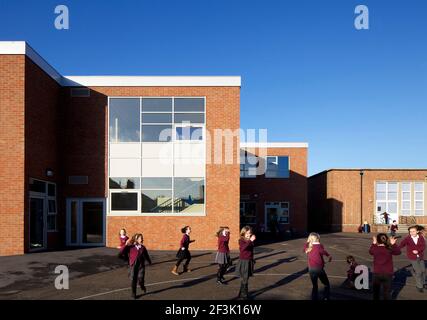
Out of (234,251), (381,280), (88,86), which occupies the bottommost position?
(234,251)

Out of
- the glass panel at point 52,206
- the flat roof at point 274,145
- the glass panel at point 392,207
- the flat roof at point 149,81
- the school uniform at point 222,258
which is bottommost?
the glass panel at point 392,207

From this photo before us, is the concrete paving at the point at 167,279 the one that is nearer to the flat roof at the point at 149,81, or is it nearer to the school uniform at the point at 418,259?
the school uniform at the point at 418,259

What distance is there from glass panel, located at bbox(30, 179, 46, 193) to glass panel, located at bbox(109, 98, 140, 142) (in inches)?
144

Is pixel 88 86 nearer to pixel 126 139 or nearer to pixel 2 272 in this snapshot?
pixel 126 139

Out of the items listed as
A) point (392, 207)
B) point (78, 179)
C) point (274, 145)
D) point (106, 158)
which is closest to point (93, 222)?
point (78, 179)

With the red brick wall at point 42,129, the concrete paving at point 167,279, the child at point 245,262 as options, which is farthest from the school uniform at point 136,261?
the red brick wall at point 42,129

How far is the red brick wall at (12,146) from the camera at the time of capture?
1513 cm

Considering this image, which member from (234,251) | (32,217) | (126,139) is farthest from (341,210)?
(32,217)

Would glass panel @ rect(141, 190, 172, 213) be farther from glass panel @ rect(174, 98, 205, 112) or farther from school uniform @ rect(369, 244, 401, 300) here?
school uniform @ rect(369, 244, 401, 300)

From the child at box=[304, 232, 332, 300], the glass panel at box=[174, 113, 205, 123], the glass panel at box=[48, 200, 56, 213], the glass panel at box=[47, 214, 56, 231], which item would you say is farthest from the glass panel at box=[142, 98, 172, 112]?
the child at box=[304, 232, 332, 300]

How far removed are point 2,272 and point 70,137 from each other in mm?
8176

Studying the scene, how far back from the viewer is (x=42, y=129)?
17.1 m

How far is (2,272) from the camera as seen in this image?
12.1m

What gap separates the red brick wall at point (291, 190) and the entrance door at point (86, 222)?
52.0 ft
